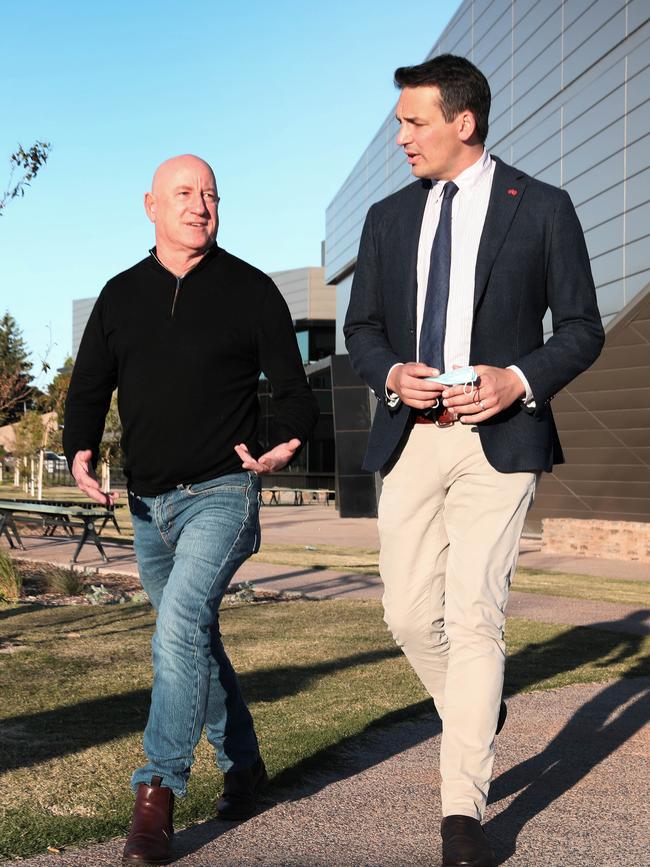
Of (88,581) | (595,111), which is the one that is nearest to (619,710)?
(88,581)

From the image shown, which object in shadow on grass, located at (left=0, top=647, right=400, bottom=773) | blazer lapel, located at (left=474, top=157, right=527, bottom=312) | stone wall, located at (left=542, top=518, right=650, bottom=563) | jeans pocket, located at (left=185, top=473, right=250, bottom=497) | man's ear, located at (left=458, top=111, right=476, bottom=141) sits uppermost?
man's ear, located at (left=458, top=111, right=476, bottom=141)

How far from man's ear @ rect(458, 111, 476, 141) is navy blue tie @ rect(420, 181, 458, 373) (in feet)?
0.98

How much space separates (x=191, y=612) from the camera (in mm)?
3379

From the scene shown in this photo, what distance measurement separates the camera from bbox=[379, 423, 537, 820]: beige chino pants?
10.6 feet

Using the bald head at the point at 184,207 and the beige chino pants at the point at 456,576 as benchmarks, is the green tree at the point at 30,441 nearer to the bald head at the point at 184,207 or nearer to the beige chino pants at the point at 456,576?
the bald head at the point at 184,207

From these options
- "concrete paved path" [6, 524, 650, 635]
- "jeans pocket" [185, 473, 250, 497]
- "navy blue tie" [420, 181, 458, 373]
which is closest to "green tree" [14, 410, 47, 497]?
"concrete paved path" [6, 524, 650, 635]

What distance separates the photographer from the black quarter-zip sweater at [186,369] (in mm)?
3551

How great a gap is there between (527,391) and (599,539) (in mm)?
19069

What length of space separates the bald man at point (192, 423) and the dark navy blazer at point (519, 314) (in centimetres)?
Answer: 37

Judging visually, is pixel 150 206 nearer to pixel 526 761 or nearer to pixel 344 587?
pixel 526 761

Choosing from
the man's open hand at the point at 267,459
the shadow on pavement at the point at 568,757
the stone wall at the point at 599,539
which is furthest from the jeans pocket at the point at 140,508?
the stone wall at the point at 599,539

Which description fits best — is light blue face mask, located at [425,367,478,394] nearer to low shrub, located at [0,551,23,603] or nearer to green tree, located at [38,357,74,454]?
low shrub, located at [0,551,23,603]

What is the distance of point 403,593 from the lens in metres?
3.56

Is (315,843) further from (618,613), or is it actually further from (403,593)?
(618,613)
